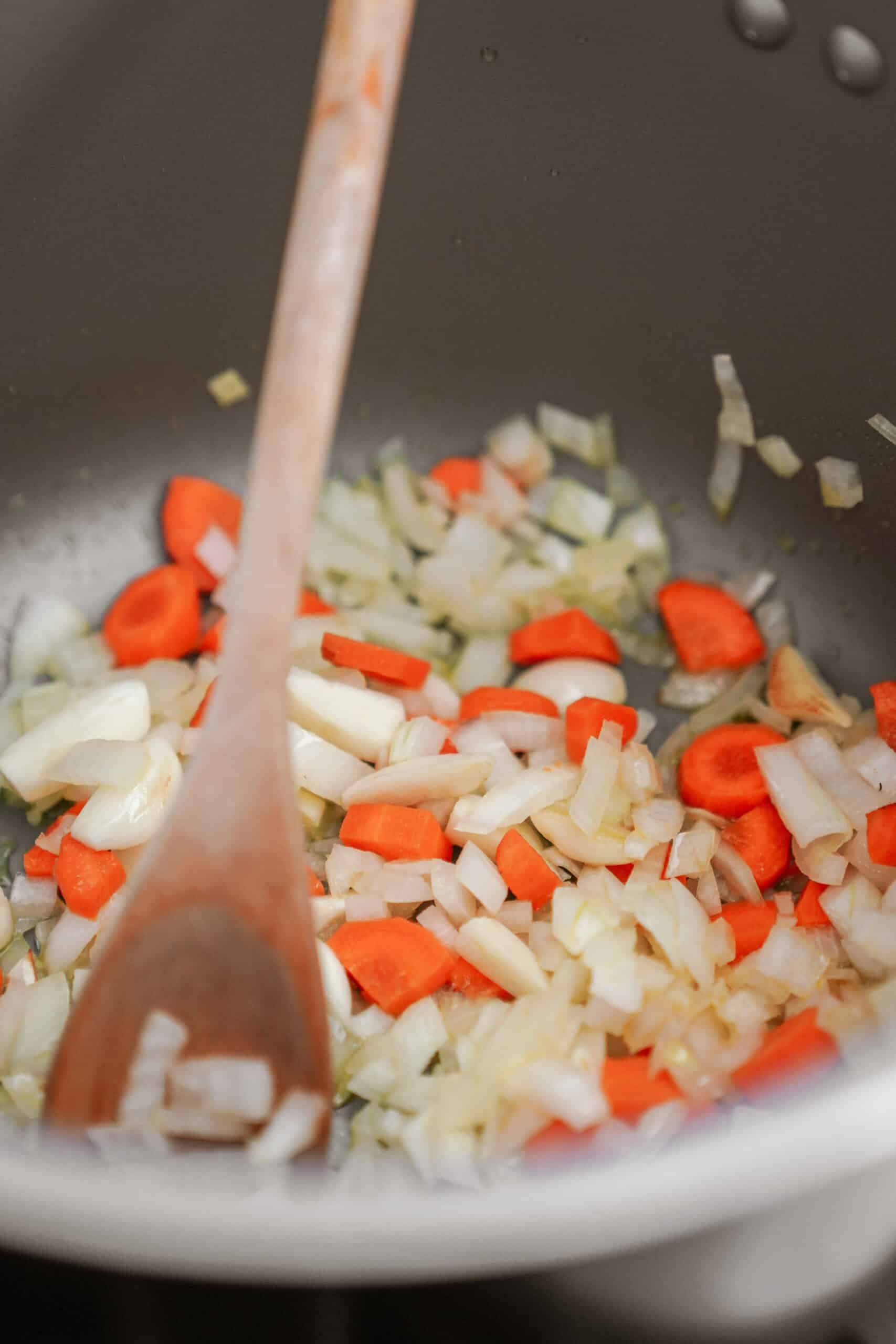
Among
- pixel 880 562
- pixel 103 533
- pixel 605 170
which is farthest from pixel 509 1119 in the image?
pixel 605 170

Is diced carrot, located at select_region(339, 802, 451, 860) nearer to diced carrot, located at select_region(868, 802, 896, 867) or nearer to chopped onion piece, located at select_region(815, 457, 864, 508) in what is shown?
diced carrot, located at select_region(868, 802, 896, 867)

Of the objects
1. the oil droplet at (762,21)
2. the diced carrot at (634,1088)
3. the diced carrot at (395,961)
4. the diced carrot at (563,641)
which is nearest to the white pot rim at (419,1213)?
the diced carrot at (634,1088)

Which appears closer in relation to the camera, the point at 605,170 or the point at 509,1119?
the point at 509,1119

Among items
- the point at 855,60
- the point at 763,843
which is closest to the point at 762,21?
the point at 855,60

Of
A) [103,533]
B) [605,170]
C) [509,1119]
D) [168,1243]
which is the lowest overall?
[509,1119]

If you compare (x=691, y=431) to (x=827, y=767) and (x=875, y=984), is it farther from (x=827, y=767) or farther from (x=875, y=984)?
(x=875, y=984)
